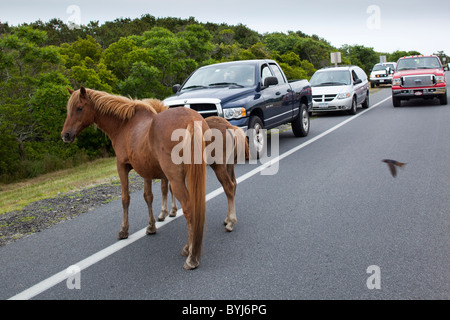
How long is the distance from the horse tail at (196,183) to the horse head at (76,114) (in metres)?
1.68

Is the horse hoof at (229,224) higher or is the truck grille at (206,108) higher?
the truck grille at (206,108)

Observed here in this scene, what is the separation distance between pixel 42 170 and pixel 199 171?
53.1 ft

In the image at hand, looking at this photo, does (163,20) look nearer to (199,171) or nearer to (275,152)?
(275,152)

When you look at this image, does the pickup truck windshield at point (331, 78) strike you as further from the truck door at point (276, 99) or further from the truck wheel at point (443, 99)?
the truck door at point (276, 99)

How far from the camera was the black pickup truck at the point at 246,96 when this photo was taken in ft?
33.3

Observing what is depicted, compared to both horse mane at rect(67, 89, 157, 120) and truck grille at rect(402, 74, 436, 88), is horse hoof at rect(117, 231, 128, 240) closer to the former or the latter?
horse mane at rect(67, 89, 157, 120)

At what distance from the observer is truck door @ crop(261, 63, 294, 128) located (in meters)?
11.4

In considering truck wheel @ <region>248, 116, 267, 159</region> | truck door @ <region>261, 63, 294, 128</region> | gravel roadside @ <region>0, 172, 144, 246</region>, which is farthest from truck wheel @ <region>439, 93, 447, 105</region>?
gravel roadside @ <region>0, 172, 144, 246</region>

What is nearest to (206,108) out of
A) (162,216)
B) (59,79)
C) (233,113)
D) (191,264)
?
(233,113)

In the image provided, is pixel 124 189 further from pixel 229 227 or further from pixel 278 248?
pixel 278 248

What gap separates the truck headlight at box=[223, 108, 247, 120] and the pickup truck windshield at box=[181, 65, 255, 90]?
1.24 meters

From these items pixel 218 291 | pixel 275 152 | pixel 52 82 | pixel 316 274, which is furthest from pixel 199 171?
pixel 52 82

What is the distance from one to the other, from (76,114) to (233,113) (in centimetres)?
529

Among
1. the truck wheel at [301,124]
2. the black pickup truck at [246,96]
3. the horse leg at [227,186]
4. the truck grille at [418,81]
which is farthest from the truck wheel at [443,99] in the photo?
the horse leg at [227,186]
